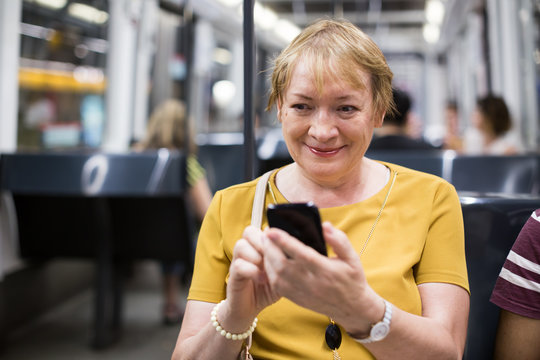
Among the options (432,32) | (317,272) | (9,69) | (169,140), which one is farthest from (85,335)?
(432,32)

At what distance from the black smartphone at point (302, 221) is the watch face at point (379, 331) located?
0.55ft

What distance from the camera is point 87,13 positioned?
4.58 metres

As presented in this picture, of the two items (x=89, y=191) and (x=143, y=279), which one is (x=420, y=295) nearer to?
(x=89, y=191)

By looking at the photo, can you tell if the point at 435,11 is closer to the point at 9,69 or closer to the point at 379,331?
the point at 9,69

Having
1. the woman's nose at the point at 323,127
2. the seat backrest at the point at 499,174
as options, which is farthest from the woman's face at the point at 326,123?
the seat backrest at the point at 499,174

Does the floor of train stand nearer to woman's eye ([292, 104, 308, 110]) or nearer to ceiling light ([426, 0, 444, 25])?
woman's eye ([292, 104, 308, 110])

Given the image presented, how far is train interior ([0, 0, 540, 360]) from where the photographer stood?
211cm

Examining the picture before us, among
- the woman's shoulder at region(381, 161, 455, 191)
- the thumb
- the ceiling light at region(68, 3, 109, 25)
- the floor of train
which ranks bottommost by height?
the floor of train

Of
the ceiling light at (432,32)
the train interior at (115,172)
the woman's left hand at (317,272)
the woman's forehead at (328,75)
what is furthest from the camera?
the ceiling light at (432,32)

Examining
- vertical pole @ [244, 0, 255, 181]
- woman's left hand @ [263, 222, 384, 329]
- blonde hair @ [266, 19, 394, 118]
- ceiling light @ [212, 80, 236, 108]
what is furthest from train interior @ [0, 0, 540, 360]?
ceiling light @ [212, 80, 236, 108]

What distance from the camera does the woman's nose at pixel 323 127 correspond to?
3.27ft

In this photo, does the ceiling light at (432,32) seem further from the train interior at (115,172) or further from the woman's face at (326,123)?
the woman's face at (326,123)

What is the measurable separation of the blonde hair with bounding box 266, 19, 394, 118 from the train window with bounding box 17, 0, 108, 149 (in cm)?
299

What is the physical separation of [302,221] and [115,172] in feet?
7.92
